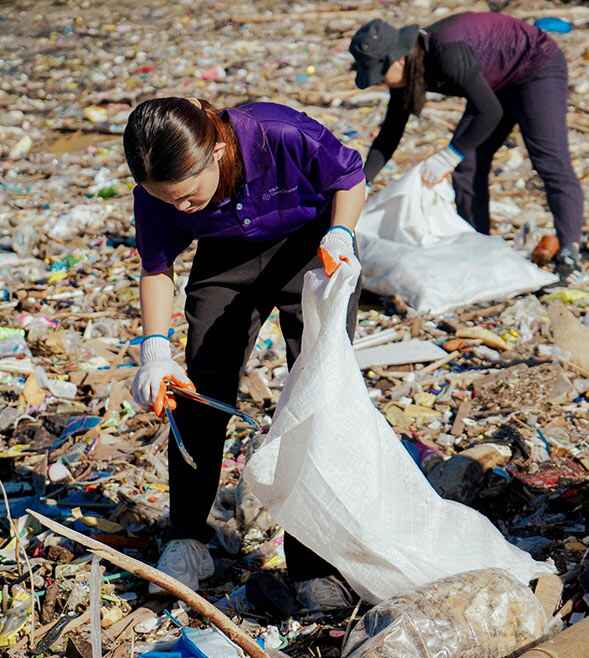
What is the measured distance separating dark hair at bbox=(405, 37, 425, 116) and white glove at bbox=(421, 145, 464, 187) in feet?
1.21

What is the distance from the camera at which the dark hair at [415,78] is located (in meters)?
5.23

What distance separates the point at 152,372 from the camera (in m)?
2.94

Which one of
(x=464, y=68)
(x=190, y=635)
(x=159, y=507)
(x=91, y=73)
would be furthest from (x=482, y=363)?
(x=91, y=73)

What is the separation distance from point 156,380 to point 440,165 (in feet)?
10.6

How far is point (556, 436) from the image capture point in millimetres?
4160

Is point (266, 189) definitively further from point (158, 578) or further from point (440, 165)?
point (440, 165)

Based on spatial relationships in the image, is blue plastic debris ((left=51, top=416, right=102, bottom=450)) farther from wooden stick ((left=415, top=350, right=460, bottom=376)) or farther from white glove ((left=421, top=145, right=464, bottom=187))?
white glove ((left=421, top=145, right=464, bottom=187))

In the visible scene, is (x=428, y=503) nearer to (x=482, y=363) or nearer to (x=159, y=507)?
(x=159, y=507)

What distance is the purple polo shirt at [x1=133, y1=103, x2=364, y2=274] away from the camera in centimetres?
292

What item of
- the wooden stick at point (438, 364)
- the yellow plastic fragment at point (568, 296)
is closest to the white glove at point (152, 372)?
the wooden stick at point (438, 364)

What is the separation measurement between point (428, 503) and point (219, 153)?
115cm

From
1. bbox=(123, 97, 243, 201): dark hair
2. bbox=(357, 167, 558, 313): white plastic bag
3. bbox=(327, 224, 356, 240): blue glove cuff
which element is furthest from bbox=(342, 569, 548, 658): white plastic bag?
bbox=(357, 167, 558, 313): white plastic bag

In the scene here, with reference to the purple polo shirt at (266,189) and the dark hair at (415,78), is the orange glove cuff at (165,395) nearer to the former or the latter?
the purple polo shirt at (266,189)

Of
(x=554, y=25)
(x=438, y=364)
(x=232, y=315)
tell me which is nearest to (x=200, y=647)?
(x=232, y=315)
